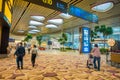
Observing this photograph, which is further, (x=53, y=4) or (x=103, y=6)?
(x=103, y=6)

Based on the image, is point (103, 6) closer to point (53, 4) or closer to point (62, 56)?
point (62, 56)

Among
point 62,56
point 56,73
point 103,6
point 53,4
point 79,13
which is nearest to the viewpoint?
point 56,73

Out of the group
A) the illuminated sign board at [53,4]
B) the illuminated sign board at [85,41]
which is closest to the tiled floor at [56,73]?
the illuminated sign board at [53,4]

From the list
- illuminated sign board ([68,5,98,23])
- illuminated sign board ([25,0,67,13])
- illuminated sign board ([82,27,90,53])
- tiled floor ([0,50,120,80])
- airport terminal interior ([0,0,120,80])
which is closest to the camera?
tiled floor ([0,50,120,80])

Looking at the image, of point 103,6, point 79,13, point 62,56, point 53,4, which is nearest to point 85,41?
point 62,56

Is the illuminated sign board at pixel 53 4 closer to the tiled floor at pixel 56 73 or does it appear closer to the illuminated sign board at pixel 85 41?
the tiled floor at pixel 56 73

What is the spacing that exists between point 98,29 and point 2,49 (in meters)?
16.6

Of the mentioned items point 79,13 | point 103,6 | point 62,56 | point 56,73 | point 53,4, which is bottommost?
point 56,73

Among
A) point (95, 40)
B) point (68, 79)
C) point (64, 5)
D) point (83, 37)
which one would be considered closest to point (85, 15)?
point (64, 5)

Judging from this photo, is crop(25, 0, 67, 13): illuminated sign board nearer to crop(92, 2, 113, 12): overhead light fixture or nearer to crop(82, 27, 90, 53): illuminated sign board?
crop(92, 2, 113, 12): overhead light fixture

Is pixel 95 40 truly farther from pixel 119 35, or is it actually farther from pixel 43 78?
pixel 43 78

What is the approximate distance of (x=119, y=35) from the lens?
28.2 m

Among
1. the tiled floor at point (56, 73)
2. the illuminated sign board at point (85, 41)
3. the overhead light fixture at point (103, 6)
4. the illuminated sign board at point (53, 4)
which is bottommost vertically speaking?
the tiled floor at point (56, 73)

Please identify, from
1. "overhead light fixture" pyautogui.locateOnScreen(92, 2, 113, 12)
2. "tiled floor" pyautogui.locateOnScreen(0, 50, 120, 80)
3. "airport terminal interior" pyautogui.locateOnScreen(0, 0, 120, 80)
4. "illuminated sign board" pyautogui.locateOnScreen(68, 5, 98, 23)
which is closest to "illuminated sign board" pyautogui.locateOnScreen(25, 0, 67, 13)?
"airport terminal interior" pyautogui.locateOnScreen(0, 0, 120, 80)
